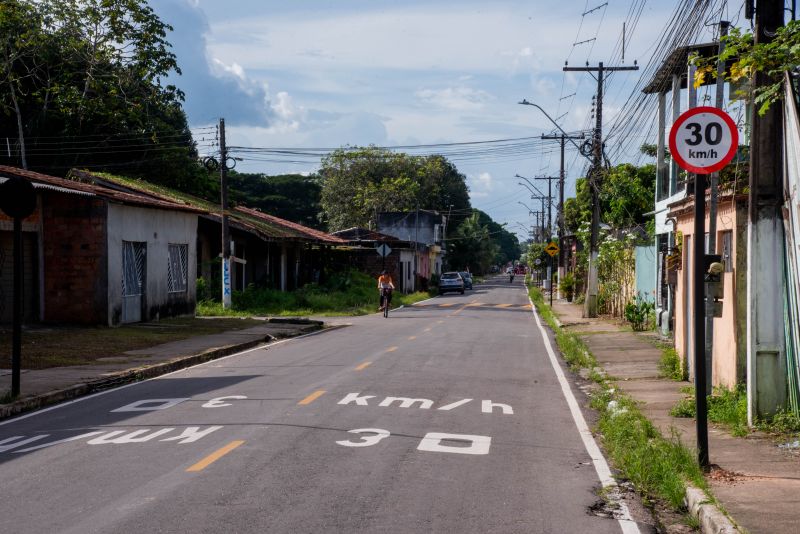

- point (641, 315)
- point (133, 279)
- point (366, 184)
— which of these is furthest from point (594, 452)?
point (366, 184)

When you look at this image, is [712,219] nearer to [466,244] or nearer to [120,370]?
[120,370]

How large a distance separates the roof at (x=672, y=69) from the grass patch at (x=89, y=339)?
13.4 meters

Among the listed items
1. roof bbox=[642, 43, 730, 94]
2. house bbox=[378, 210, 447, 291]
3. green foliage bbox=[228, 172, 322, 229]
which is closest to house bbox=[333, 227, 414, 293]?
house bbox=[378, 210, 447, 291]

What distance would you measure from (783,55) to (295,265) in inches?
1613

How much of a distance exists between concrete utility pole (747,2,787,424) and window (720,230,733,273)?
2095mm

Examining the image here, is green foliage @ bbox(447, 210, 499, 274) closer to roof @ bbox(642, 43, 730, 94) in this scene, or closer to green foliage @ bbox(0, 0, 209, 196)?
green foliage @ bbox(0, 0, 209, 196)

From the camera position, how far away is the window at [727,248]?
13.4m

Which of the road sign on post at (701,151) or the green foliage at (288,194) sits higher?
the green foliage at (288,194)

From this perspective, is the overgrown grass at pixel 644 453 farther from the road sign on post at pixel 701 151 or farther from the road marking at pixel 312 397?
the road marking at pixel 312 397

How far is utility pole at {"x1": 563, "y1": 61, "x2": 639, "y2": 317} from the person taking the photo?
35188 mm

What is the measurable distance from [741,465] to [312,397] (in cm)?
617

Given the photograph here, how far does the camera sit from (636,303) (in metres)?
30.5

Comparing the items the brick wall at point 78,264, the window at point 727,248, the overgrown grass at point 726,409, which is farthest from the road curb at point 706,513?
the brick wall at point 78,264

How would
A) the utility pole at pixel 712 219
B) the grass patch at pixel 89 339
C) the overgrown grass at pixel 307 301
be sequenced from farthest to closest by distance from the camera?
the overgrown grass at pixel 307 301
the grass patch at pixel 89 339
the utility pole at pixel 712 219
